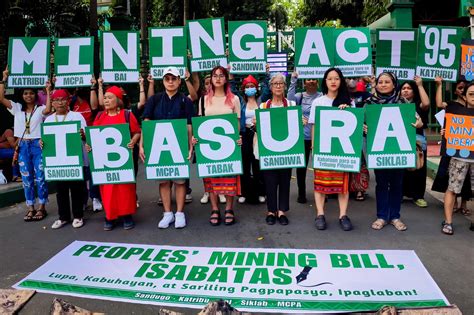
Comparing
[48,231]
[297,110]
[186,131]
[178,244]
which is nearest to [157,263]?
[178,244]

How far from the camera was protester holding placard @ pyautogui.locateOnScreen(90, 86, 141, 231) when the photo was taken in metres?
4.91

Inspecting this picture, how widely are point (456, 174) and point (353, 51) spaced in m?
1.99

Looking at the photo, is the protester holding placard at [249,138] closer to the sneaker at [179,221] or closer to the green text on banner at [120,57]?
the sneaker at [179,221]

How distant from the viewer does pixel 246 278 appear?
3.54 m

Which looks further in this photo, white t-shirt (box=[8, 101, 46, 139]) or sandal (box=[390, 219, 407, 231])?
white t-shirt (box=[8, 101, 46, 139])

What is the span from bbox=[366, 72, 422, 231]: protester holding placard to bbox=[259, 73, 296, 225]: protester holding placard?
1.03 metres

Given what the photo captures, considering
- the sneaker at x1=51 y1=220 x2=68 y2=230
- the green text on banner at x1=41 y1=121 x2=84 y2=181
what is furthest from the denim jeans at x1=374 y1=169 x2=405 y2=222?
the sneaker at x1=51 y1=220 x2=68 y2=230

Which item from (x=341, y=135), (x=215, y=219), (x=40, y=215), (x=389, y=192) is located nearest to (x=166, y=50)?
(x=215, y=219)

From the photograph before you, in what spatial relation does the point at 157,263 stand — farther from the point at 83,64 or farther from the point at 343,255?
the point at 83,64

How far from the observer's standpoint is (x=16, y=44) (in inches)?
209

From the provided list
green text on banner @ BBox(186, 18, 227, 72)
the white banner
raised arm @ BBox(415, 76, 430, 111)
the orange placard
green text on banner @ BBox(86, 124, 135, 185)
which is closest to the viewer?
the white banner

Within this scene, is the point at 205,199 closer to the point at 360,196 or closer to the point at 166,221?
the point at 166,221

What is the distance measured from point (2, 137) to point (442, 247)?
7.10 metres

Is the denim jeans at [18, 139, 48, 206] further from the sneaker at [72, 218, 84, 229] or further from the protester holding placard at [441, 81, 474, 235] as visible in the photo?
the protester holding placard at [441, 81, 474, 235]
